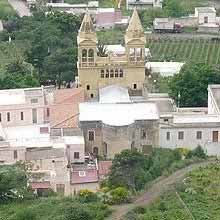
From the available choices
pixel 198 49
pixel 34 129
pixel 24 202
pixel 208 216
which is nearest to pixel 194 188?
pixel 208 216

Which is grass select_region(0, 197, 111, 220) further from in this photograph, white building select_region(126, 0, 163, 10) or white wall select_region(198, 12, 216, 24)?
white building select_region(126, 0, 163, 10)

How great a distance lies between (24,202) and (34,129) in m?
8.87

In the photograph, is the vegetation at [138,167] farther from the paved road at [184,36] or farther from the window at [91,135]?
the paved road at [184,36]

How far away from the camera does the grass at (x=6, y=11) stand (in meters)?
71.5

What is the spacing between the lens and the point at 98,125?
39656 mm

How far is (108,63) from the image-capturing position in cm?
4450

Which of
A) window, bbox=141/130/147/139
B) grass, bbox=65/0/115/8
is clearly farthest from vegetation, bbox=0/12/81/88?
window, bbox=141/130/147/139

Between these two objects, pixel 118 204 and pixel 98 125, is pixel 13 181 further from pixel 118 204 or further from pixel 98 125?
pixel 98 125

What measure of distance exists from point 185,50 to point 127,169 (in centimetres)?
2762

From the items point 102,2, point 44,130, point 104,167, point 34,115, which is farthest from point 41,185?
point 102,2

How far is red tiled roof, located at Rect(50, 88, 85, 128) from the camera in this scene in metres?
40.8

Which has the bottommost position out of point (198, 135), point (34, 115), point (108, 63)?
point (198, 135)

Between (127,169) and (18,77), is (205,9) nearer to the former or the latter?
(18,77)

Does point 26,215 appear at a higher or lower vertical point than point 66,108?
lower
